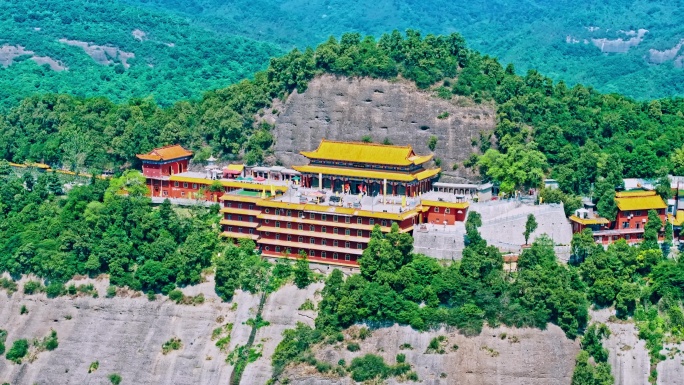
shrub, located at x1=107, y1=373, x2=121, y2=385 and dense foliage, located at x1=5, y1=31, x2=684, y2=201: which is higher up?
dense foliage, located at x1=5, y1=31, x2=684, y2=201

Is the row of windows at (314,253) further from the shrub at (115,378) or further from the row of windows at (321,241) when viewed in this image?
the shrub at (115,378)

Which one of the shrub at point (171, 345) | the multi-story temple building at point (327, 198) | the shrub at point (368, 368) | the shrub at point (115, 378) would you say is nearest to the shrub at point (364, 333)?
the shrub at point (368, 368)

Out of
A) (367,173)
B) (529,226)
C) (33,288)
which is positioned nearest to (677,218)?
(529,226)

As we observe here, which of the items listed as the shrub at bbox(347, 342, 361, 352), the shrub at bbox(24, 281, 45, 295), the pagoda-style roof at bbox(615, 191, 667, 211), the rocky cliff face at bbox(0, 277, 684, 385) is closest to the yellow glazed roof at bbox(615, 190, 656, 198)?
the pagoda-style roof at bbox(615, 191, 667, 211)

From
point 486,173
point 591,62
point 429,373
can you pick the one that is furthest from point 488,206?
point 591,62

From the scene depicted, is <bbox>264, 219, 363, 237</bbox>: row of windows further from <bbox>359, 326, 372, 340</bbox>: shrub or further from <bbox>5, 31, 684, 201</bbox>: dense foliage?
<bbox>5, 31, 684, 201</bbox>: dense foliage

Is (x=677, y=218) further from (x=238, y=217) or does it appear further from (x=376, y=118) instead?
(x=238, y=217)
